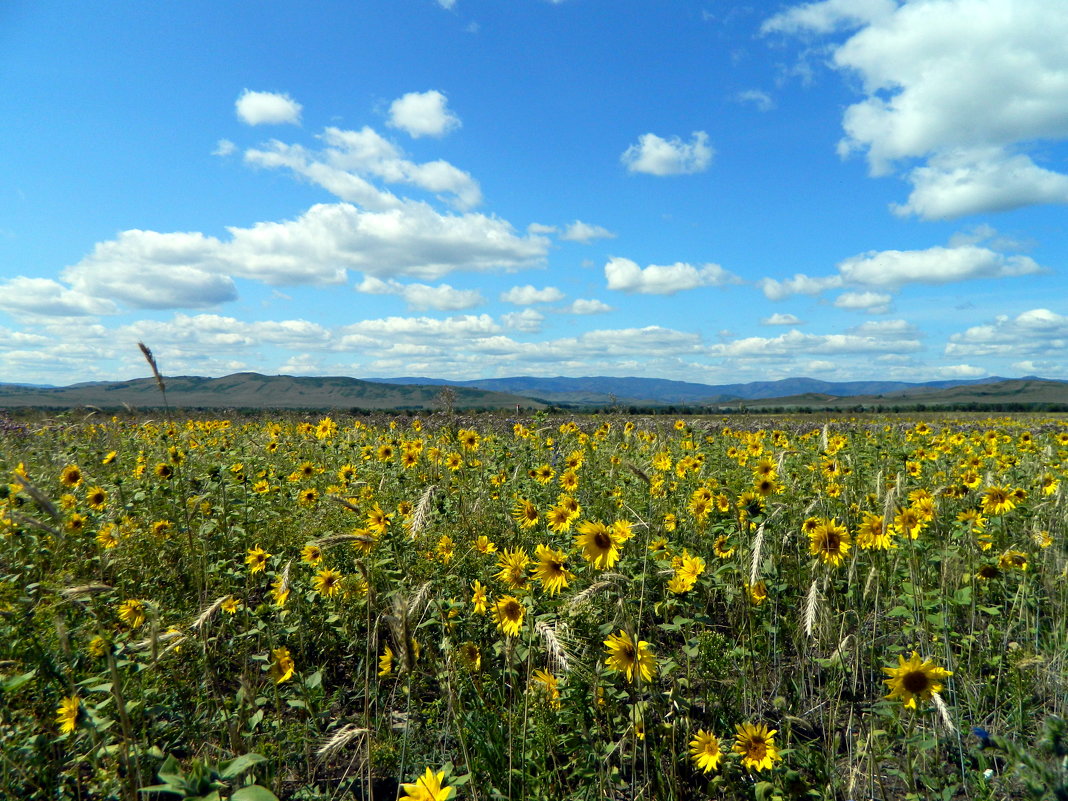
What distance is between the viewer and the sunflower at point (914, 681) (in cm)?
224

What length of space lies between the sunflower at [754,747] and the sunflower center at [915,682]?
582 millimetres

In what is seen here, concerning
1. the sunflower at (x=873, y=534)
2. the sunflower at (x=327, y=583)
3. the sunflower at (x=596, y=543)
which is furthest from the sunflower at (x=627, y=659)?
the sunflower at (x=327, y=583)

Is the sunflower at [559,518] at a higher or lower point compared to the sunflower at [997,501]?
lower

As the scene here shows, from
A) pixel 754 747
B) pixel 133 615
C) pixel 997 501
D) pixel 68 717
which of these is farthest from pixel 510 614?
pixel 997 501

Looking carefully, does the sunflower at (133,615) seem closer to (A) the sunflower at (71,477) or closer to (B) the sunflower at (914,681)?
(A) the sunflower at (71,477)

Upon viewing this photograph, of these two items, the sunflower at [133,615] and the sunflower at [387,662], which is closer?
the sunflower at [387,662]

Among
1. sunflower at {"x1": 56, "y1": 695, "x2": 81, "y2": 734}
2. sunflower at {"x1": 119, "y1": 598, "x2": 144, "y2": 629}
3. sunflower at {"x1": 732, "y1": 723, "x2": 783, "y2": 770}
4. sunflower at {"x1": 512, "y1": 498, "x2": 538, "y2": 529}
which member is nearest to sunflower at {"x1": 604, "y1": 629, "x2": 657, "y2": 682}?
sunflower at {"x1": 732, "y1": 723, "x2": 783, "y2": 770}

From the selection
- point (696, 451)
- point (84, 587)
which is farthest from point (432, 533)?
point (696, 451)

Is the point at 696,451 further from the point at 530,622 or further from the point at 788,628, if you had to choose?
the point at 530,622

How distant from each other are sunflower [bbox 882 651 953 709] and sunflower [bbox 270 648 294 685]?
282 centimetres

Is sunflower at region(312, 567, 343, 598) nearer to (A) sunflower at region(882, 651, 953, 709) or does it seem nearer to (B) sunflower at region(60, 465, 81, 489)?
(A) sunflower at region(882, 651, 953, 709)

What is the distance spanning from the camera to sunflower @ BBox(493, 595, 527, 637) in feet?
9.27

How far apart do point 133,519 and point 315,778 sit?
320cm

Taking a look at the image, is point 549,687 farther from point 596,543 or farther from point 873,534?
point 873,534
